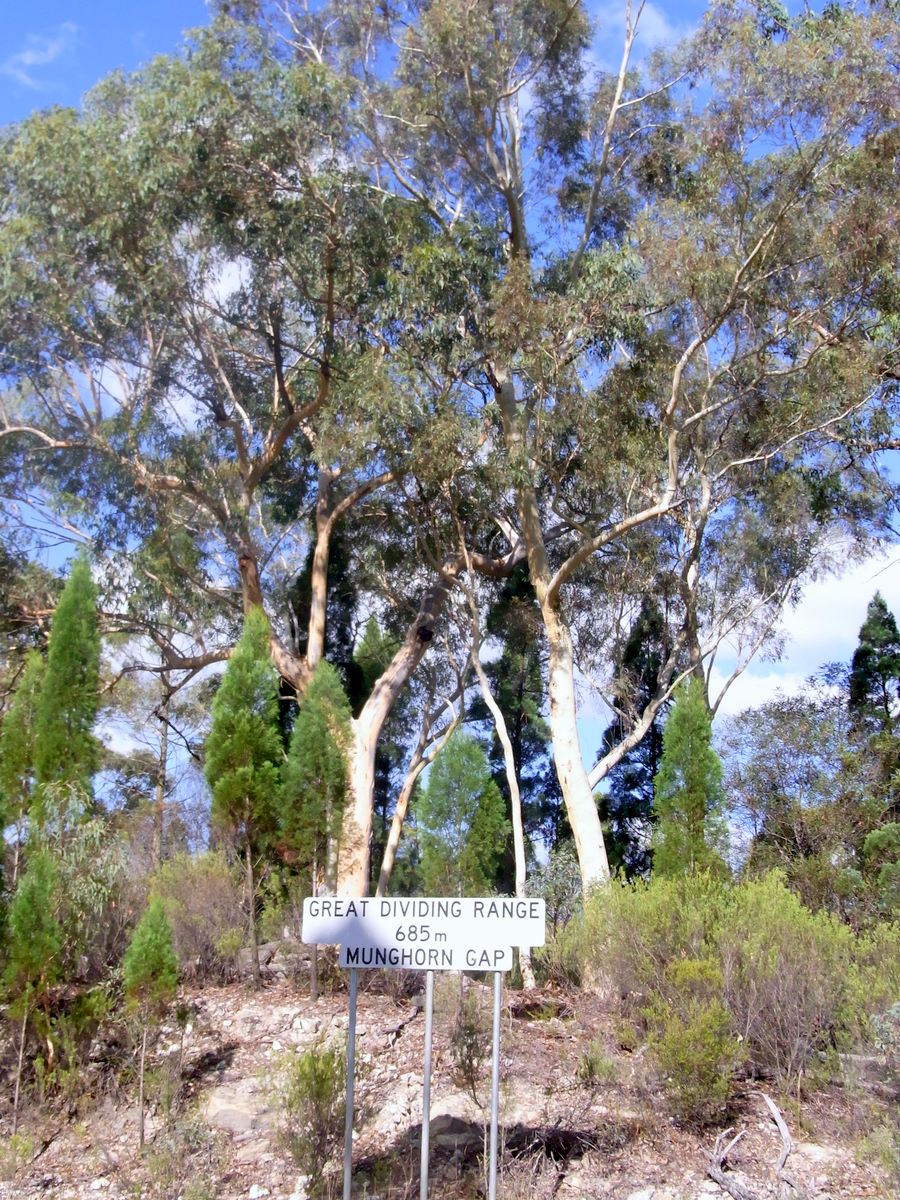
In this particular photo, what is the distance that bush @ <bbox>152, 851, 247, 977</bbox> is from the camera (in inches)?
472

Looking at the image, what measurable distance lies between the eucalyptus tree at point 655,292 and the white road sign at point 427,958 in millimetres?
8518

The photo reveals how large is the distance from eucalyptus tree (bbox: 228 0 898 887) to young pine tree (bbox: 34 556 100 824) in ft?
21.9

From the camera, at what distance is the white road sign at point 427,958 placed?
5996 millimetres

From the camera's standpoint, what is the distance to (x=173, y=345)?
18.5 m

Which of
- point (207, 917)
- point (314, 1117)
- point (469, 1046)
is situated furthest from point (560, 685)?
point (314, 1117)

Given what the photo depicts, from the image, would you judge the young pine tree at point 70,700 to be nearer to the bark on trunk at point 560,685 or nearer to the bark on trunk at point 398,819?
the bark on trunk at point 560,685

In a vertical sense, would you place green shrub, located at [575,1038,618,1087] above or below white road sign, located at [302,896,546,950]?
below

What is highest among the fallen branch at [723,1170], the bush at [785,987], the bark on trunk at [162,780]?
the bark on trunk at [162,780]

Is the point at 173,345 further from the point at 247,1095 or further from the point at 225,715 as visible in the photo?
the point at 247,1095

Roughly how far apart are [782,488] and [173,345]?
9380 millimetres

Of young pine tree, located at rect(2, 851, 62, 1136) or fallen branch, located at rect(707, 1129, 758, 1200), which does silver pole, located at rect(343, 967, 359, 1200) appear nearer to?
fallen branch, located at rect(707, 1129, 758, 1200)

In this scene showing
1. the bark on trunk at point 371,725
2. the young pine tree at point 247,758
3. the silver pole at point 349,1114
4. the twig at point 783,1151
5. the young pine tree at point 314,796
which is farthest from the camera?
the bark on trunk at point 371,725

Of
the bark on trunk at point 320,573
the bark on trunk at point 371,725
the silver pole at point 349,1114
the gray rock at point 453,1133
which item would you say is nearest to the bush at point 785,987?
the gray rock at point 453,1133

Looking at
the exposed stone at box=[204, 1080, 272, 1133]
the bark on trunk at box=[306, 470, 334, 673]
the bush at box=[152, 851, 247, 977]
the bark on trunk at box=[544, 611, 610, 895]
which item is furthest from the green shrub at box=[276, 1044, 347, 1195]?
the bark on trunk at box=[306, 470, 334, 673]
